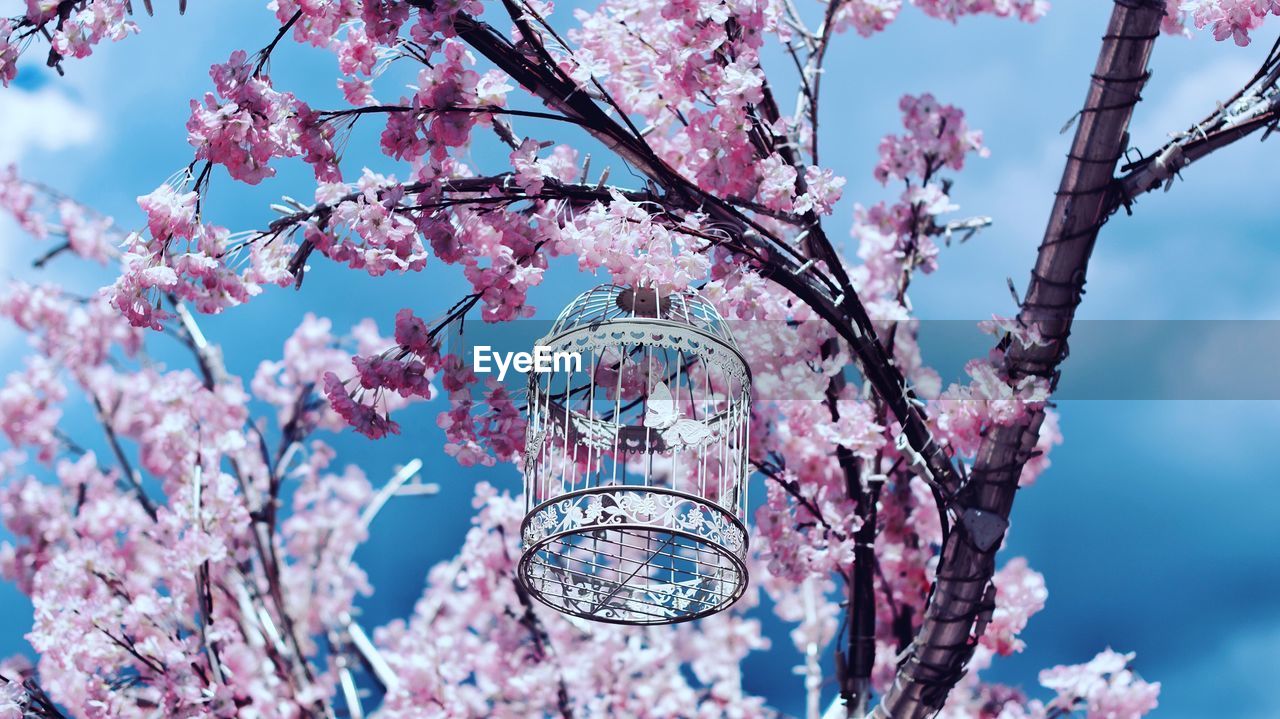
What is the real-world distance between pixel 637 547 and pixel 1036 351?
3.44ft

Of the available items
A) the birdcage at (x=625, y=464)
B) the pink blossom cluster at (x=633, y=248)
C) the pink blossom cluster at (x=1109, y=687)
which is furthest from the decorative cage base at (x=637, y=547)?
the pink blossom cluster at (x=1109, y=687)

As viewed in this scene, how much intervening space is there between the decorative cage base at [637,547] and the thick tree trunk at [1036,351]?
58cm

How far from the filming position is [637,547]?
2.51 metres

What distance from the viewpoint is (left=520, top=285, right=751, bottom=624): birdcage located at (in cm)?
239

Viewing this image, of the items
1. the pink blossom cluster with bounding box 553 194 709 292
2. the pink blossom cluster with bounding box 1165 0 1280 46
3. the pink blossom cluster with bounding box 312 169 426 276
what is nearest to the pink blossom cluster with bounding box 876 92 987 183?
the pink blossom cluster with bounding box 1165 0 1280 46

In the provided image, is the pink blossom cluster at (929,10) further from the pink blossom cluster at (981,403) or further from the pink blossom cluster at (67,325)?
the pink blossom cluster at (67,325)

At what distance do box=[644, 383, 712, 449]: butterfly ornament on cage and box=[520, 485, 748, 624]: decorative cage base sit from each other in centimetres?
22

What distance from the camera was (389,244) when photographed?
2775 millimetres

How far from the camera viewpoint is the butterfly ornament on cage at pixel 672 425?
8.77 feet

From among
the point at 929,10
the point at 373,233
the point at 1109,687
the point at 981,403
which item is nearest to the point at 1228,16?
the point at 981,403

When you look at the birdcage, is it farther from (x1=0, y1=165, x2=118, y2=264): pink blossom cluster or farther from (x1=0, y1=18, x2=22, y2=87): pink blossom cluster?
(x1=0, y1=165, x2=118, y2=264): pink blossom cluster

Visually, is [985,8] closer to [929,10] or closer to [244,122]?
[929,10]

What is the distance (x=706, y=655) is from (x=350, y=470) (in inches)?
116

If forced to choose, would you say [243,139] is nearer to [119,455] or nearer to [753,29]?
[753,29]
